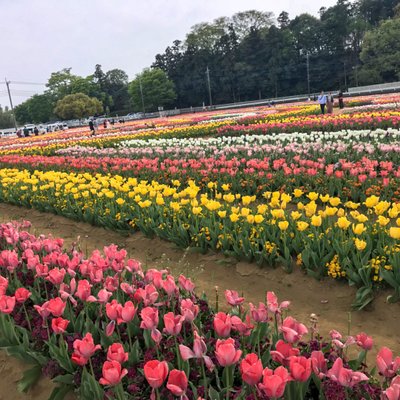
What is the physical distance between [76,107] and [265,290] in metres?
68.8

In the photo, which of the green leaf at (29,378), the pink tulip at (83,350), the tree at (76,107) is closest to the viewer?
the pink tulip at (83,350)

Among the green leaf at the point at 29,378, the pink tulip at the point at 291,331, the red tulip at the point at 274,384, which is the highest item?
the red tulip at the point at 274,384

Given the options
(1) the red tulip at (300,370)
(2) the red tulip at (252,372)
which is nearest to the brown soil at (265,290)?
(1) the red tulip at (300,370)

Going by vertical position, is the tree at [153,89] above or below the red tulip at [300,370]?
above

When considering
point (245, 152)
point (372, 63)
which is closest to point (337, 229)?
point (245, 152)

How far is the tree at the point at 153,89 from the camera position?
248 ft

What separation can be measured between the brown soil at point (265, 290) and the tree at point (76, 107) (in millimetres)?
66464

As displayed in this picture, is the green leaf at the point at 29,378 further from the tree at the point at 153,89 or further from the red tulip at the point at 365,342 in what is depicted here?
the tree at the point at 153,89

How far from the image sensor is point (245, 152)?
1030cm

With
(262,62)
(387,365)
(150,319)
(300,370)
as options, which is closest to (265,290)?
(150,319)

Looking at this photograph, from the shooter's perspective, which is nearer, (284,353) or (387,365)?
(387,365)

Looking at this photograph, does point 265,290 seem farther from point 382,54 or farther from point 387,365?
point 382,54

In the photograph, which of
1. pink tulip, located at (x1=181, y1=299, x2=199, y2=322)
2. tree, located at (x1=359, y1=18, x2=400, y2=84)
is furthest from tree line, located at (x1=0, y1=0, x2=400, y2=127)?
pink tulip, located at (x1=181, y1=299, x2=199, y2=322)

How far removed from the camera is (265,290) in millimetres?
4145
